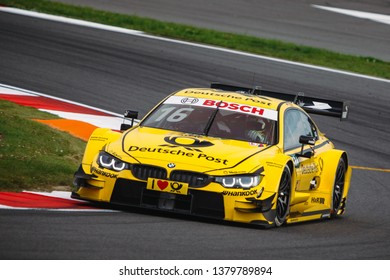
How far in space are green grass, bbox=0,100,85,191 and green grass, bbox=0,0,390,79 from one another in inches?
429

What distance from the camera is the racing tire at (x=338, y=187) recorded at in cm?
1200

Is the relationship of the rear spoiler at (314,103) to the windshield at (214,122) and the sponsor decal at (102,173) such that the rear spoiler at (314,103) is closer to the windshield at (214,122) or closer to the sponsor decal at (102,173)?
the windshield at (214,122)

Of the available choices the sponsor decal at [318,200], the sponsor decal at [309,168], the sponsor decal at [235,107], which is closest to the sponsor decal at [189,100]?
the sponsor decal at [235,107]

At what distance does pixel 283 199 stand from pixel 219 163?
34.3 inches

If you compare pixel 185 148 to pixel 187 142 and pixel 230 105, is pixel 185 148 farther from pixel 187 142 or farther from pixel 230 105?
pixel 230 105

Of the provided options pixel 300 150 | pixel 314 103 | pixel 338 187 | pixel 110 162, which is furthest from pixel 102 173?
pixel 314 103

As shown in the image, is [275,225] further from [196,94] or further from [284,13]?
[284,13]

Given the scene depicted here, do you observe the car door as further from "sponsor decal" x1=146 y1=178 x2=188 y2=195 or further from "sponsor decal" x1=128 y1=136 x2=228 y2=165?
"sponsor decal" x1=146 y1=178 x2=188 y2=195

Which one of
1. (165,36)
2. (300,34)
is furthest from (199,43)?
(300,34)

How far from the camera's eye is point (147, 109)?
57.9 feet

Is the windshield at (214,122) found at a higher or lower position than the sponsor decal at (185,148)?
higher

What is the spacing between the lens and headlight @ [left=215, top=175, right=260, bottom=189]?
9703 millimetres

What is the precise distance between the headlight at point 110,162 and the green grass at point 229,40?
1434cm

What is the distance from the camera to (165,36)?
81.0ft
